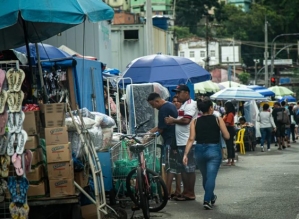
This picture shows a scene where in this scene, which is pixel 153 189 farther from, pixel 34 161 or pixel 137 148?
pixel 34 161

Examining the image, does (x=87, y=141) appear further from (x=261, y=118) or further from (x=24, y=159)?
(x=261, y=118)

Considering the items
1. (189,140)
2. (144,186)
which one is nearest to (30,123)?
(144,186)

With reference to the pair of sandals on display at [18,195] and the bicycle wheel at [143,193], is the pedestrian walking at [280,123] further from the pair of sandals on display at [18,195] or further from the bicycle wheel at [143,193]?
the pair of sandals on display at [18,195]

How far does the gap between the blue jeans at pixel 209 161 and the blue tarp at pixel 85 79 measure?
7.60ft

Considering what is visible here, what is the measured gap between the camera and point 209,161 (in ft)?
41.3

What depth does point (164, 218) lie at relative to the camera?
11617 millimetres

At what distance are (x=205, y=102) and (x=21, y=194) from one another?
4248 mm

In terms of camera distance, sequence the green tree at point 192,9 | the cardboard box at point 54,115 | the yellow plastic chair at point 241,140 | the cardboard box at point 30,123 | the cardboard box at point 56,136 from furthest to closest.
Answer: the green tree at point 192,9 < the yellow plastic chair at point 241,140 < the cardboard box at point 54,115 < the cardboard box at point 56,136 < the cardboard box at point 30,123

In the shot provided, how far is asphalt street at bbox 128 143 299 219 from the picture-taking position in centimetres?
1180

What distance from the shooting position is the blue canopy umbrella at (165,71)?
1856cm

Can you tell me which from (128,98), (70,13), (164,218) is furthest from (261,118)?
(70,13)

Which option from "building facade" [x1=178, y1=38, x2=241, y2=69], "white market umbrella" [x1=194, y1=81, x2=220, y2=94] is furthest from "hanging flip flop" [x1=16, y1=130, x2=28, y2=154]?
"building facade" [x1=178, y1=38, x2=241, y2=69]

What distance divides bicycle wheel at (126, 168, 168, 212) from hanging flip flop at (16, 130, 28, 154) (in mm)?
2882

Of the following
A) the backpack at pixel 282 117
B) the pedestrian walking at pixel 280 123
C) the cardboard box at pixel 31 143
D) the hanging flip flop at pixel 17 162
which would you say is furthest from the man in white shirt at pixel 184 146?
the backpack at pixel 282 117
